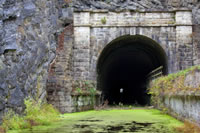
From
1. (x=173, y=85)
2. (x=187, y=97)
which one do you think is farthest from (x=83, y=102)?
(x=187, y=97)

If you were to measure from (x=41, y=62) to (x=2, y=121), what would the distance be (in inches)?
132

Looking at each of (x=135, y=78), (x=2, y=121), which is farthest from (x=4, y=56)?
(x=135, y=78)

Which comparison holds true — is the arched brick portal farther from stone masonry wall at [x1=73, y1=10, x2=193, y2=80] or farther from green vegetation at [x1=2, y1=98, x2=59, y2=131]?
green vegetation at [x1=2, y1=98, x2=59, y2=131]

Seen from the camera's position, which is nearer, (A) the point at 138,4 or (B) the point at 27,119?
(B) the point at 27,119

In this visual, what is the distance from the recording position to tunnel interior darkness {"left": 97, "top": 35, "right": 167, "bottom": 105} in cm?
1641

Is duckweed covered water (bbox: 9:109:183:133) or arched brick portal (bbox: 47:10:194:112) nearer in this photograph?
duckweed covered water (bbox: 9:109:183:133)

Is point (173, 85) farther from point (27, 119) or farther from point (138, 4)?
point (138, 4)

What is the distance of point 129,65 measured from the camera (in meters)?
26.5

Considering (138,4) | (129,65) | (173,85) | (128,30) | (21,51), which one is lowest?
(173,85)

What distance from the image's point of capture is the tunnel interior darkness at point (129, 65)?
16.4 metres

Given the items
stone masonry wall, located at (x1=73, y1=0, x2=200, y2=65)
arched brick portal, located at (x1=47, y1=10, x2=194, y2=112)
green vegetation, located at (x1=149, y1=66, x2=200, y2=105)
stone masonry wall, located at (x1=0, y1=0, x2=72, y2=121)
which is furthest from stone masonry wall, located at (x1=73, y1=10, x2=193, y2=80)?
stone masonry wall, located at (x1=0, y1=0, x2=72, y2=121)

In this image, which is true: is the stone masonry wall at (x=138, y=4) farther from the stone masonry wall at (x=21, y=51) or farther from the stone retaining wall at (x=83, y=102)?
the stone masonry wall at (x=21, y=51)

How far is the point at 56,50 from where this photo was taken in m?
13.5

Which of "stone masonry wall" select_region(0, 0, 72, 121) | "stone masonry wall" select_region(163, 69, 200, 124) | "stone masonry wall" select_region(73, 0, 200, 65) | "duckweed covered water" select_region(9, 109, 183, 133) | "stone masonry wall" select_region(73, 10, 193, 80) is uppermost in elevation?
"stone masonry wall" select_region(73, 0, 200, 65)
